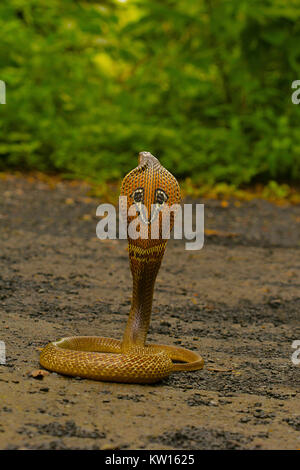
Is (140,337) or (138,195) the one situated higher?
(138,195)

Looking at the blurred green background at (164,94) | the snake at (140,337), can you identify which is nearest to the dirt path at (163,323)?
the snake at (140,337)

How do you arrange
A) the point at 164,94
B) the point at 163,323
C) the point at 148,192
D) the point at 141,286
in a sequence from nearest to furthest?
the point at 148,192
the point at 141,286
the point at 163,323
the point at 164,94

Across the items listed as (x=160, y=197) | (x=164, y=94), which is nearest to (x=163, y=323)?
(x=160, y=197)

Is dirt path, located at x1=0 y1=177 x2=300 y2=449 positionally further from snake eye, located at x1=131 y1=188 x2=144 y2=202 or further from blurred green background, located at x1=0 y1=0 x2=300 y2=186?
blurred green background, located at x1=0 y1=0 x2=300 y2=186

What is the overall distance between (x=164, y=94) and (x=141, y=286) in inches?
286

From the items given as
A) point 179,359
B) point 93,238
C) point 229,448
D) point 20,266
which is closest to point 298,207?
point 93,238

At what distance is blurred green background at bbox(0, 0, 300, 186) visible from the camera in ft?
31.9

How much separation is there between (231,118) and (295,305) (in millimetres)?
5369

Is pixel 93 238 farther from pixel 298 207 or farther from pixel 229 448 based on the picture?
pixel 229 448

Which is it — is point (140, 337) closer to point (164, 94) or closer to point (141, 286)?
point (141, 286)

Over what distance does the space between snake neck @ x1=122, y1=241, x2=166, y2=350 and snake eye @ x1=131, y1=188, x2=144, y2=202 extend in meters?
0.24

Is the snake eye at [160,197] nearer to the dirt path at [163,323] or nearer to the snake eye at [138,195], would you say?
the snake eye at [138,195]

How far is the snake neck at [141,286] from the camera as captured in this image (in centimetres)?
356

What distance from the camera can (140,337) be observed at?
3754 mm
